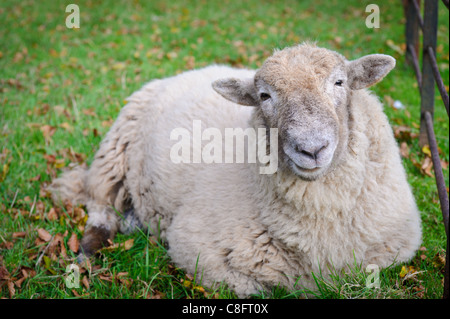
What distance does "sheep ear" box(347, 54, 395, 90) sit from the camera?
2801 millimetres

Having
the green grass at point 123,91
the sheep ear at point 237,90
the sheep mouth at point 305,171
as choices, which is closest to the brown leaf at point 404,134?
the green grass at point 123,91

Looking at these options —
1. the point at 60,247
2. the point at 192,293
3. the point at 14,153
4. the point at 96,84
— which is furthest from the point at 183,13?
the point at 192,293

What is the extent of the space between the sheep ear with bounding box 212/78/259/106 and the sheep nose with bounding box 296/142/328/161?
2.57ft

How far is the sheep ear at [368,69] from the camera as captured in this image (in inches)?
110

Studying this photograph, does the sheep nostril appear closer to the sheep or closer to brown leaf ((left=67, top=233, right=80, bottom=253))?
the sheep

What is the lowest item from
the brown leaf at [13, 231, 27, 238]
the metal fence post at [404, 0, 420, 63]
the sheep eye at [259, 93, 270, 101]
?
the brown leaf at [13, 231, 27, 238]

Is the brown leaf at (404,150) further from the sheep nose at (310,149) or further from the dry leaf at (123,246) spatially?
the dry leaf at (123,246)

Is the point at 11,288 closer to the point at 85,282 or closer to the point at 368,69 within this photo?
the point at 85,282

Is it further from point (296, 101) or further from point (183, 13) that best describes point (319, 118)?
point (183, 13)

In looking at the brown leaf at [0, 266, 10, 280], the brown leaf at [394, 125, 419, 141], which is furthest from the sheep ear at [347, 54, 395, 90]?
the brown leaf at [0, 266, 10, 280]

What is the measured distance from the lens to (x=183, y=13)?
10.5 m

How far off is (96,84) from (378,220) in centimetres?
520

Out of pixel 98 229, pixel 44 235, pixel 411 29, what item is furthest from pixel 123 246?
pixel 411 29

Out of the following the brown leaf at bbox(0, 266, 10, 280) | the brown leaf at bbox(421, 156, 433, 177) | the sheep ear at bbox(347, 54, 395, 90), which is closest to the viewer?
the sheep ear at bbox(347, 54, 395, 90)
